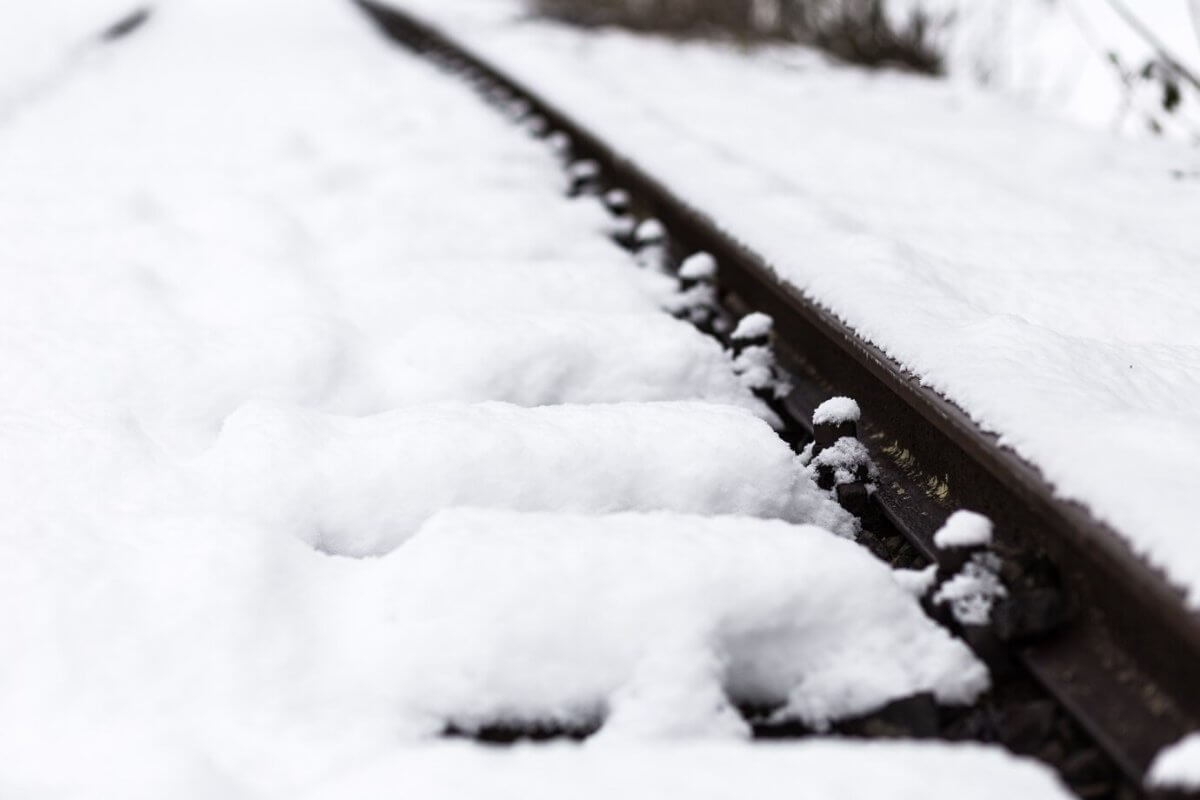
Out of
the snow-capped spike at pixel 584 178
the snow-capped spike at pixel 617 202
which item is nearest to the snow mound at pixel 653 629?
the snow-capped spike at pixel 617 202

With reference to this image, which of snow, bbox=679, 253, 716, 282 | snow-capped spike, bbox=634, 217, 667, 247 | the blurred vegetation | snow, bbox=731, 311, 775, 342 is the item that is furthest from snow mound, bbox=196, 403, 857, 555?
the blurred vegetation

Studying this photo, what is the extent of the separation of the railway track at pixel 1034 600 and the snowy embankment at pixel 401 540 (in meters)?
0.06

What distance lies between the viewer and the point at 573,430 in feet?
5.62

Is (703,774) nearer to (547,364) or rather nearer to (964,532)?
(964,532)

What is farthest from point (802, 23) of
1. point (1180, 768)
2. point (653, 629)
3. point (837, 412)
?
point (1180, 768)

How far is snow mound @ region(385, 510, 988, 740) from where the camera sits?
4.01 feet

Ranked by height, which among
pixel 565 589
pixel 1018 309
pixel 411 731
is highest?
pixel 1018 309

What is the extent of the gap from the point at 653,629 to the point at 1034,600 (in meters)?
0.47

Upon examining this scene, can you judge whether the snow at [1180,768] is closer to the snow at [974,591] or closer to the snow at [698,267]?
the snow at [974,591]

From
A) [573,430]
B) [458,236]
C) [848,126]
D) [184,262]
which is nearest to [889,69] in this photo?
[848,126]

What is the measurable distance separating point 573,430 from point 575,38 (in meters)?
5.83

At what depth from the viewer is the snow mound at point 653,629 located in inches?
48.1

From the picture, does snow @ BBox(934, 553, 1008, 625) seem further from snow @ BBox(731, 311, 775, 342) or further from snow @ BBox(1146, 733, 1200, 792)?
snow @ BBox(731, 311, 775, 342)

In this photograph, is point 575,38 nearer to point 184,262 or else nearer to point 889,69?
point 889,69
